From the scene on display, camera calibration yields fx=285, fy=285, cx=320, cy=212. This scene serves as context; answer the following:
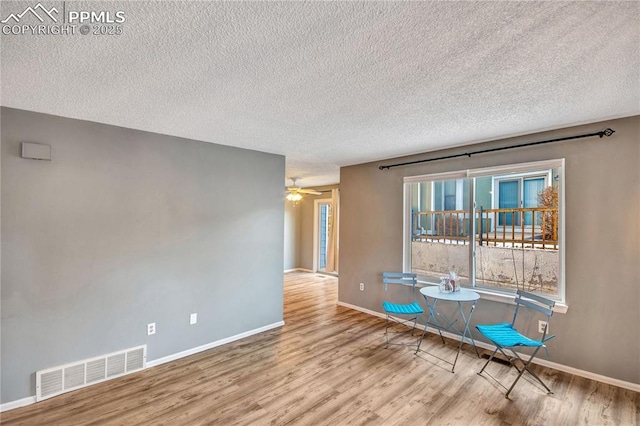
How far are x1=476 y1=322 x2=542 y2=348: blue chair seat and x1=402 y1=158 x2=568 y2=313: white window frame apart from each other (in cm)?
49

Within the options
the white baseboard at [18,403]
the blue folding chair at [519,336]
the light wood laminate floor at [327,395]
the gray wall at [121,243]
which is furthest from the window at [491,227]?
the white baseboard at [18,403]

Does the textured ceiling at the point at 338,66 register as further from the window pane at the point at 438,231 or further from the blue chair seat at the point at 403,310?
the blue chair seat at the point at 403,310

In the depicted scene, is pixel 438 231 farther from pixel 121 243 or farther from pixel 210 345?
pixel 121 243

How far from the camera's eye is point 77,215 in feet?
8.89

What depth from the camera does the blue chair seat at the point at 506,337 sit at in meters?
2.54

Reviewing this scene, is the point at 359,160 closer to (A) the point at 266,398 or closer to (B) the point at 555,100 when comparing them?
(B) the point at 555,100

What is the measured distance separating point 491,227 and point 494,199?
1.16 feet

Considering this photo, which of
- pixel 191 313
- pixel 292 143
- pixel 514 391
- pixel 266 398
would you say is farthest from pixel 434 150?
pixel 191 313

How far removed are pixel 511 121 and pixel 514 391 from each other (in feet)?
8.30

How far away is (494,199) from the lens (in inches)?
140

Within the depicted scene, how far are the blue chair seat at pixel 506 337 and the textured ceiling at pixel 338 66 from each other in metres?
2.05

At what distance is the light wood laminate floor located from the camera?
2252mm

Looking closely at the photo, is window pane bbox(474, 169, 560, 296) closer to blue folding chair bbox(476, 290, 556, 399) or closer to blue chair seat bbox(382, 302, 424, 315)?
blue folding chair bbox(476, 290, 556, 399)

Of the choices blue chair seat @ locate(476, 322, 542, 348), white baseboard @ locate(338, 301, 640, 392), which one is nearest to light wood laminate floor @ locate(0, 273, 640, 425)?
white baseboard @ locate(338, 301, 640, 392)
